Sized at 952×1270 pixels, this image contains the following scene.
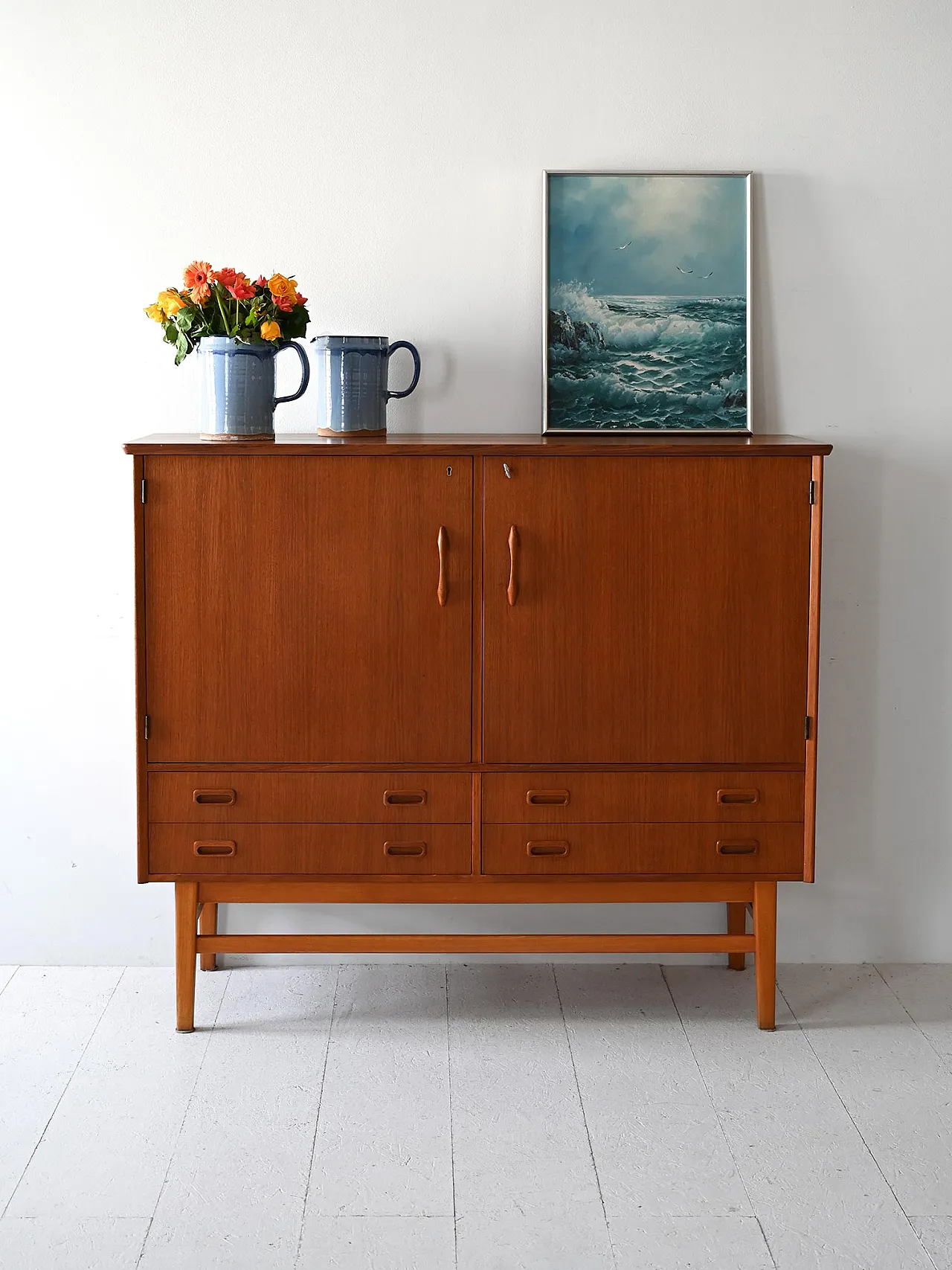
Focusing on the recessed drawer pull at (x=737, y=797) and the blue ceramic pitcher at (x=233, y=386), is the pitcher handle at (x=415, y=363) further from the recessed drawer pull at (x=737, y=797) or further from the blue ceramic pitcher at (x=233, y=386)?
the recessed drawer pull at (x=737, y=797)

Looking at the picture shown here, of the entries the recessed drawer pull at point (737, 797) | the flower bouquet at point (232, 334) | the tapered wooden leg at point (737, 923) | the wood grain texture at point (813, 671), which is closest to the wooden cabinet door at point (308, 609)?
the flower bouquet at point (232, 334)

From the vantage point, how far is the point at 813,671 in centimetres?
239

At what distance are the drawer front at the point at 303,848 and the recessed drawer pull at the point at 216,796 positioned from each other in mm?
51

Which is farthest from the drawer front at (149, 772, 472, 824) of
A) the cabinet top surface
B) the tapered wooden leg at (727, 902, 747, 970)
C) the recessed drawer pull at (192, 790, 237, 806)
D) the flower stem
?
the flower stem

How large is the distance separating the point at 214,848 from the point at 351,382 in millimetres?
936

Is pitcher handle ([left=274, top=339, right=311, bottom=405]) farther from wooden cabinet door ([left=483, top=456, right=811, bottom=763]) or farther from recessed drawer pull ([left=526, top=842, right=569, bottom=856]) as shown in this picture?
recessed drawer pull ([left=526, top=842, right=569, bottom=856])

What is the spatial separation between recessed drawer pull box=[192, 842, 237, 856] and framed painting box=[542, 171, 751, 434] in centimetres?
108

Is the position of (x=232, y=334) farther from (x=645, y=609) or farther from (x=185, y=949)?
(x=185, y=949)

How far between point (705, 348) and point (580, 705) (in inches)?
32.9

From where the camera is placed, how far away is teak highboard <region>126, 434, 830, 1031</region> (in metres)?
2.36

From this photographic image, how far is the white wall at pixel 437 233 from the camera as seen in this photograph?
2.62 m

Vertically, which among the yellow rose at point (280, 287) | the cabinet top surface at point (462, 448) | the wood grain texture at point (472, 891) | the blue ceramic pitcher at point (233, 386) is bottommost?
the wood grain texture at point (472, 891)

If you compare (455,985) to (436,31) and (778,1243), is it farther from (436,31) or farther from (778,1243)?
(436,31)

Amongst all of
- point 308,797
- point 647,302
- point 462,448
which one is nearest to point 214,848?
point 308,797
